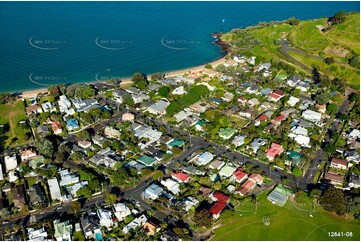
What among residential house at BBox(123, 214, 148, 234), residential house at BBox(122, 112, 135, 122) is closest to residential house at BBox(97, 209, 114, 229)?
residential house at BBox(123, 214, 148, 234)

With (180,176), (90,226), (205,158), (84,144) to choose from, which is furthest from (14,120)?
(205,158)

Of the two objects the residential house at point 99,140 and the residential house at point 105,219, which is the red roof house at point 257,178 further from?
the residential house at point 99,140

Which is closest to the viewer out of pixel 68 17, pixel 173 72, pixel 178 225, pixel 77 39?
pixel 178 225

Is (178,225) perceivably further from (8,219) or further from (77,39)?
(77,39)

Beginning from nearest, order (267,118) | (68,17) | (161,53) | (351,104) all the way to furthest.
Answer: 1. (267,118)
2. (351,104)
3. (161,53)
4. (68,17)

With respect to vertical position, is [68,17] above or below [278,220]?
above

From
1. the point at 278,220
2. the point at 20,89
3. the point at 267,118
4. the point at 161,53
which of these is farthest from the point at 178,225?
the point at 161,53
